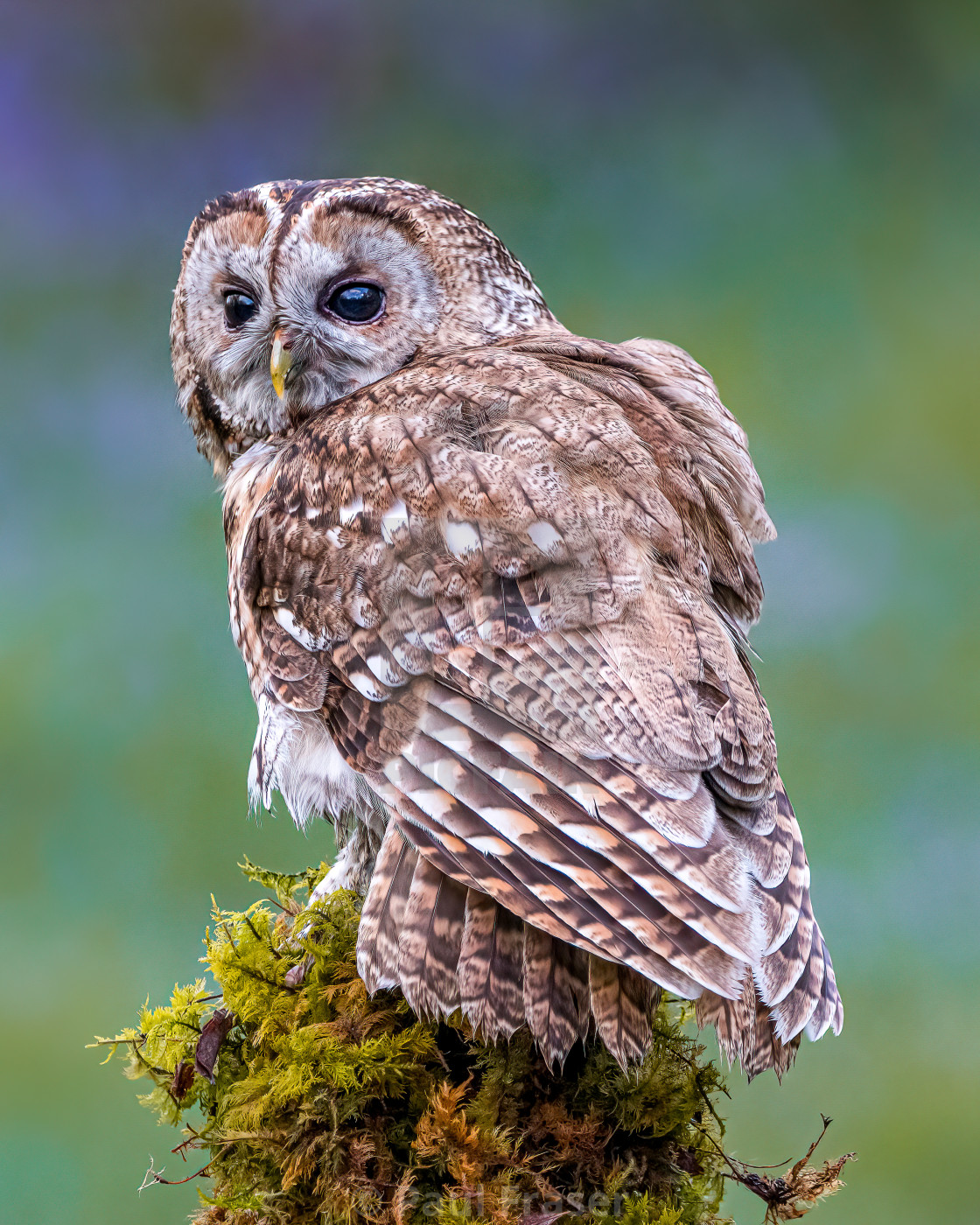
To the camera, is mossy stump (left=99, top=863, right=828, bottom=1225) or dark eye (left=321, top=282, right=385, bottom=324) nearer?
mossy stump (left=99, top=863, right=828, bottom=1225)

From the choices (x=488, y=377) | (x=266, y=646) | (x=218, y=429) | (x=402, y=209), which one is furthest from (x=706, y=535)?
(x=218, y=429)

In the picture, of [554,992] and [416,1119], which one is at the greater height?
[554,992]

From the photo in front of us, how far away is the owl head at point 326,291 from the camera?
185 centimetres

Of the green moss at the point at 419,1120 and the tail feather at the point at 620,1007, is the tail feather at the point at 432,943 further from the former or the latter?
the tail feather at the point at 620,1007

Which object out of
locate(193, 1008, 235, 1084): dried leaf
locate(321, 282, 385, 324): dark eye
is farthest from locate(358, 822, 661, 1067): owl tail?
locate(321, 282, 385, 324): dark eye

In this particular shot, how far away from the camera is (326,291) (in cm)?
188

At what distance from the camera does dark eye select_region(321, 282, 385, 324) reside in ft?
6.15

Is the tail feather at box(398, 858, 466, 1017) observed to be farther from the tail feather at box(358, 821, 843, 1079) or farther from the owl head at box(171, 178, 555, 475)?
the owl head at box(171, 178, 555, 475)

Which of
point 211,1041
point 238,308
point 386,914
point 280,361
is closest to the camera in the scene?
point 386,914

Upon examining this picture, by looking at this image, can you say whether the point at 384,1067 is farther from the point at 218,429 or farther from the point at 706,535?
the point at 218,429

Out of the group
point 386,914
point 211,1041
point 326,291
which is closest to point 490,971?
point 386,914

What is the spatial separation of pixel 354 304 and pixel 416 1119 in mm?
1173

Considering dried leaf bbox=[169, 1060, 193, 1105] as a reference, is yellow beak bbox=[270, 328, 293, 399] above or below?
above

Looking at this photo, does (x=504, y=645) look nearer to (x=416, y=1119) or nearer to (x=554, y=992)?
(x=554, y=992)
